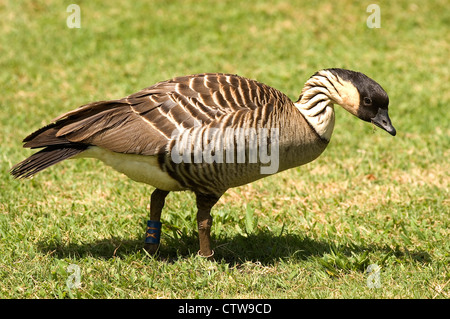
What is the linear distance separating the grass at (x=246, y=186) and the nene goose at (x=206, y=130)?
70 centimetres

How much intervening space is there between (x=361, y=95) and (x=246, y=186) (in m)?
2.20

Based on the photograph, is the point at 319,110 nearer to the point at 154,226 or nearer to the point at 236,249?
the point at 236,249

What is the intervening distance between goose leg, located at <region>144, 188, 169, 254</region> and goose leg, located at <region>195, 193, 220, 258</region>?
365mm

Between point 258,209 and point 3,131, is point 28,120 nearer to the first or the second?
point 3,131

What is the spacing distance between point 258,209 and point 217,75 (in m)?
1.66

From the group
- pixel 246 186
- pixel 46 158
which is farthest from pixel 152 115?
pixel 246 186

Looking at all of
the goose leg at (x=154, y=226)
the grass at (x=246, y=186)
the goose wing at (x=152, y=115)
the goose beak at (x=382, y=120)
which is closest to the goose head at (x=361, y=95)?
the goose beak at (x=382, y=120)

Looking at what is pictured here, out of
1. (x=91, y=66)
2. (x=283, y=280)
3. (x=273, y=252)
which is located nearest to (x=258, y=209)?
(x=273, y=252)

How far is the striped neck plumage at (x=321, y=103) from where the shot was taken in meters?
4.79

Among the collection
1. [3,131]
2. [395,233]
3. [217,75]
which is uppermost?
[217,75]

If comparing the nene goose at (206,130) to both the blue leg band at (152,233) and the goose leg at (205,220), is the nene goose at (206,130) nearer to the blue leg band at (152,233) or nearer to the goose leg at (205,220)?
the goose leg at (205,220)

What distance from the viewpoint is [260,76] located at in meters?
9.52

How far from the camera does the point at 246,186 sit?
6.65 m

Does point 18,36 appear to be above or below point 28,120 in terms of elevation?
above
